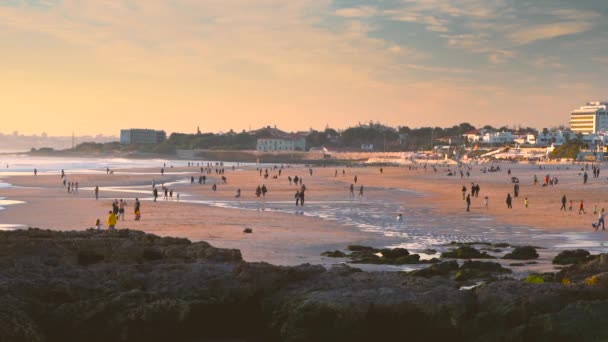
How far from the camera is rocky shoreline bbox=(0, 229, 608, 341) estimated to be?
8438 mm

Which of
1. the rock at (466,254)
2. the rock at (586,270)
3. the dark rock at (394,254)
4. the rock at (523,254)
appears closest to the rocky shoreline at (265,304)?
the rock at (586,270)

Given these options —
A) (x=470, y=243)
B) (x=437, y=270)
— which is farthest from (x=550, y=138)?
(x=437, y=270)

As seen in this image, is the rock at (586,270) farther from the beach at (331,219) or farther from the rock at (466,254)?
the rock at (466,254)

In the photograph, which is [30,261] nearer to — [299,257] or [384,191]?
[299,257]

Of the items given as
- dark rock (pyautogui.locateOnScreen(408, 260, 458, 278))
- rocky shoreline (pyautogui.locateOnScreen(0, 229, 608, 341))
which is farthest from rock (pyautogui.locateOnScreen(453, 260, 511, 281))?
rocky shoreline (pyautogui.locateOnScreen(0, 229, 608, 341))

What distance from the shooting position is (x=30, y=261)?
400 inches

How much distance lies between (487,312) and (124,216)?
25.3m

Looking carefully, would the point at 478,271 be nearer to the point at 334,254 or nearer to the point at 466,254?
the point at 466,254

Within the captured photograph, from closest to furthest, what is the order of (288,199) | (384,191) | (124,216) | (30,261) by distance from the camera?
(30,261)
(124,216)
(288,199)
(384,191)

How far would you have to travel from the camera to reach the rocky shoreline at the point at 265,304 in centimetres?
844

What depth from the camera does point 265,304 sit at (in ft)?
32.1

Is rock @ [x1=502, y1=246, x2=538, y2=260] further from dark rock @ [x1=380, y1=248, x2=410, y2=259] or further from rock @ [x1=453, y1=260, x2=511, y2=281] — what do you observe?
dark rock @ [x1=380, y1=248, x2=410, y2=259]

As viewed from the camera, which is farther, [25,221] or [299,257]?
[25,221]

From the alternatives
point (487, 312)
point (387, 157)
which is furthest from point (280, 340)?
point (387, 157)
